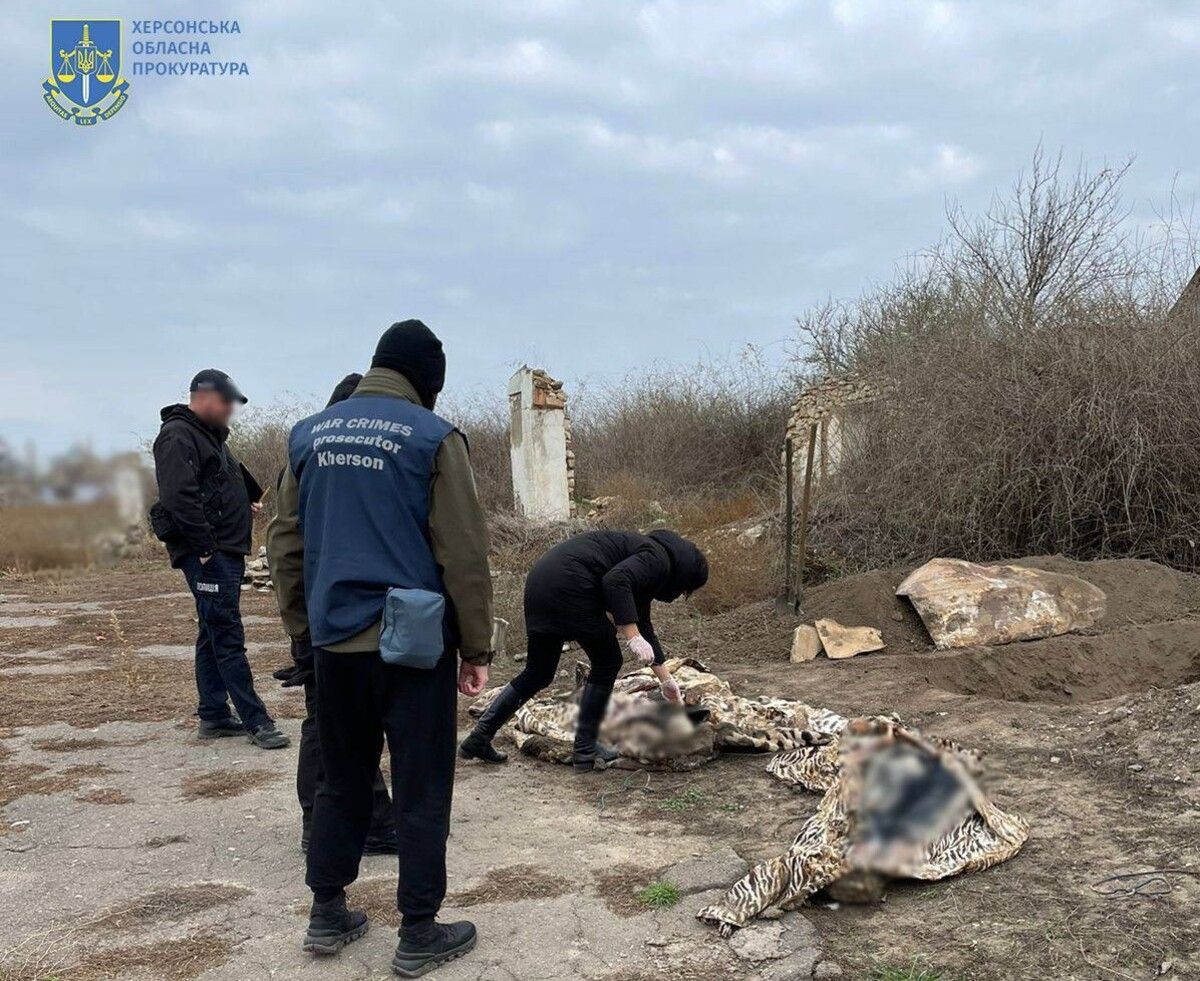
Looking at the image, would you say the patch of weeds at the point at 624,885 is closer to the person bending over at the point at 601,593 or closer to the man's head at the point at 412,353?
the person bending over at the point at 601,593

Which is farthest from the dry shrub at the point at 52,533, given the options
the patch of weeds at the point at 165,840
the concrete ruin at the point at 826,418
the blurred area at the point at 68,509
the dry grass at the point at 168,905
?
the concrete ruin at the point at 826,418

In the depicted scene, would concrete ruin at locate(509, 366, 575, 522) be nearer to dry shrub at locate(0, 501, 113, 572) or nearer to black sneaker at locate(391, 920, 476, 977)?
black sneaker at locate(391, 920, 476, 977)

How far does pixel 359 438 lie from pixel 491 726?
2834 millimetres

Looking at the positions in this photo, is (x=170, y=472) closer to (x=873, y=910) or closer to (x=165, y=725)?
(x=165, y=725)

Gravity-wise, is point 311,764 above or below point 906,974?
above

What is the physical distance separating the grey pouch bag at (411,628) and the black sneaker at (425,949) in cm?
92

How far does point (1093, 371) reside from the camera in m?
9.09

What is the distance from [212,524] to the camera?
545 centimetres

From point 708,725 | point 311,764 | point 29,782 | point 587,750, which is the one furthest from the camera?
point 587,750

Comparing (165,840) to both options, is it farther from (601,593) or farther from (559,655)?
(601,593)

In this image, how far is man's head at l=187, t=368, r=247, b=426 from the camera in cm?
516

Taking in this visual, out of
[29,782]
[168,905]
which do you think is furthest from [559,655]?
[29,782]

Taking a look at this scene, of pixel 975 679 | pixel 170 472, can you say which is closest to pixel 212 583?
pixel 170 472

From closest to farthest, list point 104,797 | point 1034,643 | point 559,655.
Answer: point 104,797 → point 559,655 → point 1034,643
